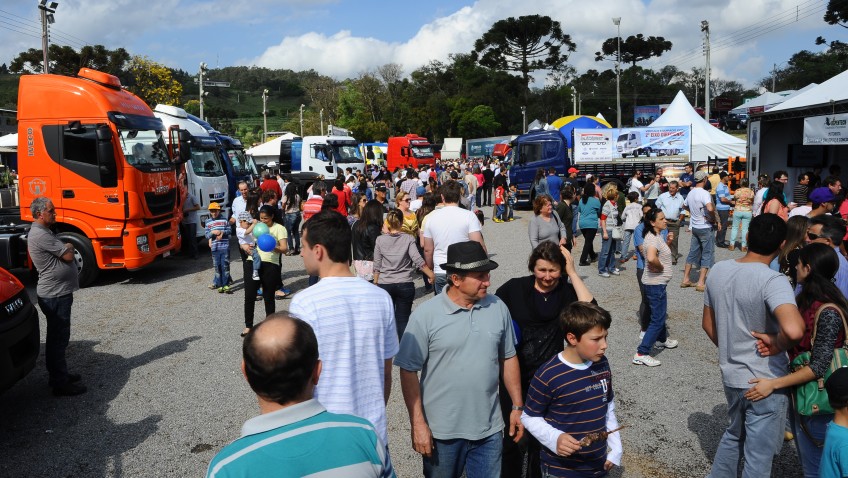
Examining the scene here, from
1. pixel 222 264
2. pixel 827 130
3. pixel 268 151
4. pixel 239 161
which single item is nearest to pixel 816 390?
pixel 222 264

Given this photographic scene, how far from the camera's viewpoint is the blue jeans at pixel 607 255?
11.2m

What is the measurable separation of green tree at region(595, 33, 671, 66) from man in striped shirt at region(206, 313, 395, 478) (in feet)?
218

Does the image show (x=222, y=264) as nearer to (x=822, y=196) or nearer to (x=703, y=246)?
(x=703, y=246)

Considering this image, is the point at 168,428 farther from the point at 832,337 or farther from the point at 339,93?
the point at 339,93

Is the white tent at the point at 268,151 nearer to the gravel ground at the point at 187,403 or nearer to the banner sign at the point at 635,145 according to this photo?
the banner sign at the point at 635,145

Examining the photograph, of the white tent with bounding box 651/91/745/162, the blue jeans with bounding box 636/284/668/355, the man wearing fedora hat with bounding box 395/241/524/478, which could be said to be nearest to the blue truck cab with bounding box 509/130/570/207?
the white tent with bounding box 651/91/745/162

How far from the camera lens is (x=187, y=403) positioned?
5.82 metres

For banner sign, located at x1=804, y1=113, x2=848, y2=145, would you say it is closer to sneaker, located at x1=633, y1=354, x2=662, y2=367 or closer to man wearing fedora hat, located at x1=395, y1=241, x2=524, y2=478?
sneaker, located at x1=633, y1=354, x2=662, y2=367

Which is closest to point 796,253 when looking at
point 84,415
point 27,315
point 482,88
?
point 84,415

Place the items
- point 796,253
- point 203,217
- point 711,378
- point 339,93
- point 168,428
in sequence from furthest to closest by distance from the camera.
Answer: point 339,93 < point 203,217 < point 711,378 < point 168,428 < point 796,253

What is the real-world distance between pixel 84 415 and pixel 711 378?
228 inches

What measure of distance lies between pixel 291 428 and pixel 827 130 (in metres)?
16.2

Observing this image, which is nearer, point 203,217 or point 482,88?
point 203,217

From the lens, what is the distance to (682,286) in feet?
33.8
